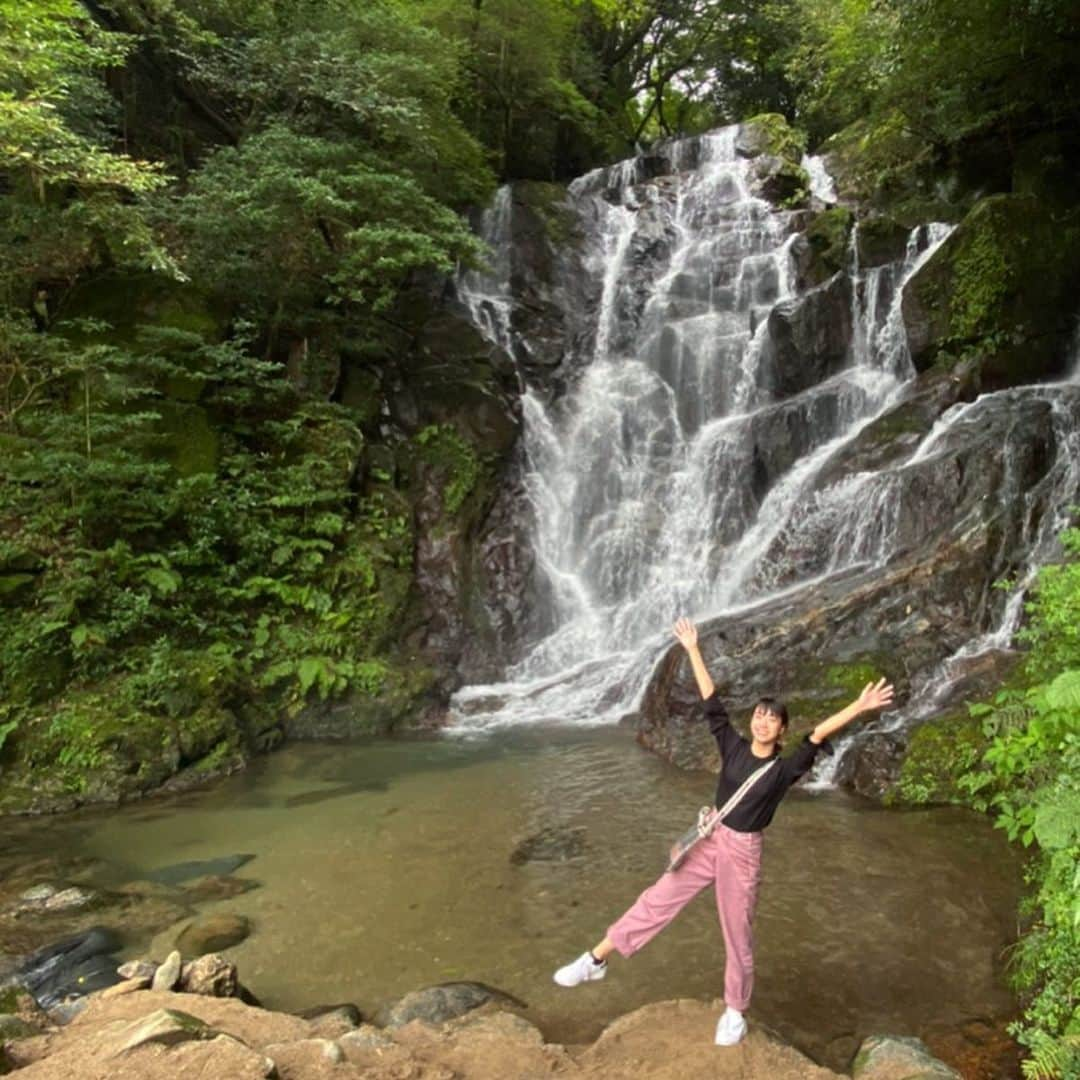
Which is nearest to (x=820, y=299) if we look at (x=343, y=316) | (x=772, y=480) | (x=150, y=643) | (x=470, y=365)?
(x=772, y=480)

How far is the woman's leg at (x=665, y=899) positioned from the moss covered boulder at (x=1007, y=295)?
11685 mm

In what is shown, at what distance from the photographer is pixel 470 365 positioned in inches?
612

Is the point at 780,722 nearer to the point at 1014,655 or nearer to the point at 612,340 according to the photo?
the point at 1014,655

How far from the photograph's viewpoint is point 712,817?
12.7ft

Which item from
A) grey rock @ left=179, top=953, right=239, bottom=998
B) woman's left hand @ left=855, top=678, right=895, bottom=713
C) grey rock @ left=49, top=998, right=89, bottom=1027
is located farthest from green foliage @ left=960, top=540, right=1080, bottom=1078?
grey rock @ left=49, top=998, right=89, bottom=1027

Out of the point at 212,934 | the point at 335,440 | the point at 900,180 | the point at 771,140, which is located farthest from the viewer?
the point at 771,140

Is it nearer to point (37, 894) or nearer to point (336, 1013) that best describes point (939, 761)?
point (336, 1013)

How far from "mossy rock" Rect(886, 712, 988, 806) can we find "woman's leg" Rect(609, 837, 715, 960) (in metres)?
4.34

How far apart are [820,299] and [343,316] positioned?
9034 mm

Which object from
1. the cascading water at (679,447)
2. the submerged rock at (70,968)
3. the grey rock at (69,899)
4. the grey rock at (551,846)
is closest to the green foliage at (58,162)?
the grey rock at (69,899)

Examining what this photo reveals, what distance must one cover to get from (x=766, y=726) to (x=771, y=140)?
2241cm

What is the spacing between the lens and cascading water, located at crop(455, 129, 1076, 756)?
11.7 metres

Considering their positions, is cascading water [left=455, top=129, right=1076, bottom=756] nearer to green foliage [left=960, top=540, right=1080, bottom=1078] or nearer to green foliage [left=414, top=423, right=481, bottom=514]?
green foliage [left=414, top=423, right=481, bottom=514]

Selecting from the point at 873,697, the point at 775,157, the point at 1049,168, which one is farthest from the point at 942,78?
the point at 873,697
